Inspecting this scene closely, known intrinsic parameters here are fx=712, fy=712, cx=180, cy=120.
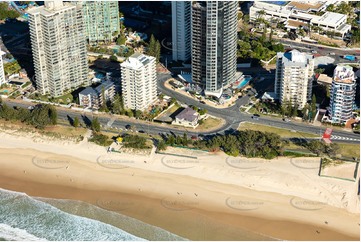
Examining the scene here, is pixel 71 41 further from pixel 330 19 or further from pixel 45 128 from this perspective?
pixel 330 19

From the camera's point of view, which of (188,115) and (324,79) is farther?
(324,79)

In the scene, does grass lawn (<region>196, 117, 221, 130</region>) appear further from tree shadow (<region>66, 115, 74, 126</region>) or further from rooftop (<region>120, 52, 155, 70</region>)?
tree shadow (<region>66, 115, 74, 126</region>)

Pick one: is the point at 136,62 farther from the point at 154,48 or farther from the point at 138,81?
the point at 154,48

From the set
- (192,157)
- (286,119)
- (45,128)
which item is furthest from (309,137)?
(45,128)

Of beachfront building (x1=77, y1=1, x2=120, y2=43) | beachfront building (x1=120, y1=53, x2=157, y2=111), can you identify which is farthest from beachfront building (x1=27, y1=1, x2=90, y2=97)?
beachfront building (x1=77, y1=1, x2=120, y2=43)

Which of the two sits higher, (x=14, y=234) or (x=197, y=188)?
(x=197, y=188)

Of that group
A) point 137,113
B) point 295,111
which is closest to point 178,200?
point 137,113
